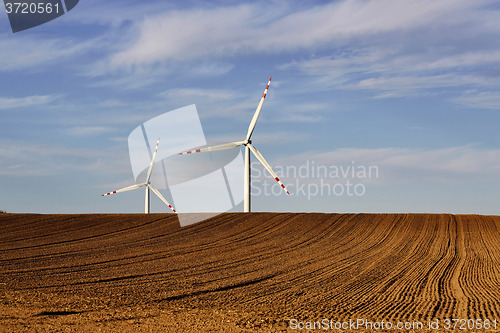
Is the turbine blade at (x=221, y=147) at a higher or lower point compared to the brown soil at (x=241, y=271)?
higher

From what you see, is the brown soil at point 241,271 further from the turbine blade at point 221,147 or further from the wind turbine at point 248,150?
the turbine blade at point 221,147

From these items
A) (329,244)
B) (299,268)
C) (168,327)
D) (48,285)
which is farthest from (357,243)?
(168,327)

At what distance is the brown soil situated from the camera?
42.5 ft

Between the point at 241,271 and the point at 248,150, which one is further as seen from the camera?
the point at 248,150

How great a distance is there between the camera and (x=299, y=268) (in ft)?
68.5

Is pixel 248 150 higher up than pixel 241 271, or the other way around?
pixel 248 150

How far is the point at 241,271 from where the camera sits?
2000 centimetres

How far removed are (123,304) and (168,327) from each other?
2.73 metres

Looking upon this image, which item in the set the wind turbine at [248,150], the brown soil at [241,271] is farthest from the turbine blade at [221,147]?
the brown soil at [241,271]

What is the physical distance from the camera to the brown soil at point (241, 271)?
1295 centimetres

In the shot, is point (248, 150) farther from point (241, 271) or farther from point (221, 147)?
point (241, 271)

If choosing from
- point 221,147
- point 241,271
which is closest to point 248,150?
point 221,147

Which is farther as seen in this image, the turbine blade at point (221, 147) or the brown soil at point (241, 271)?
the turbine blade at point (221, 147)

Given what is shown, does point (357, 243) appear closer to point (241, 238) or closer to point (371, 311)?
point (241, 238)
